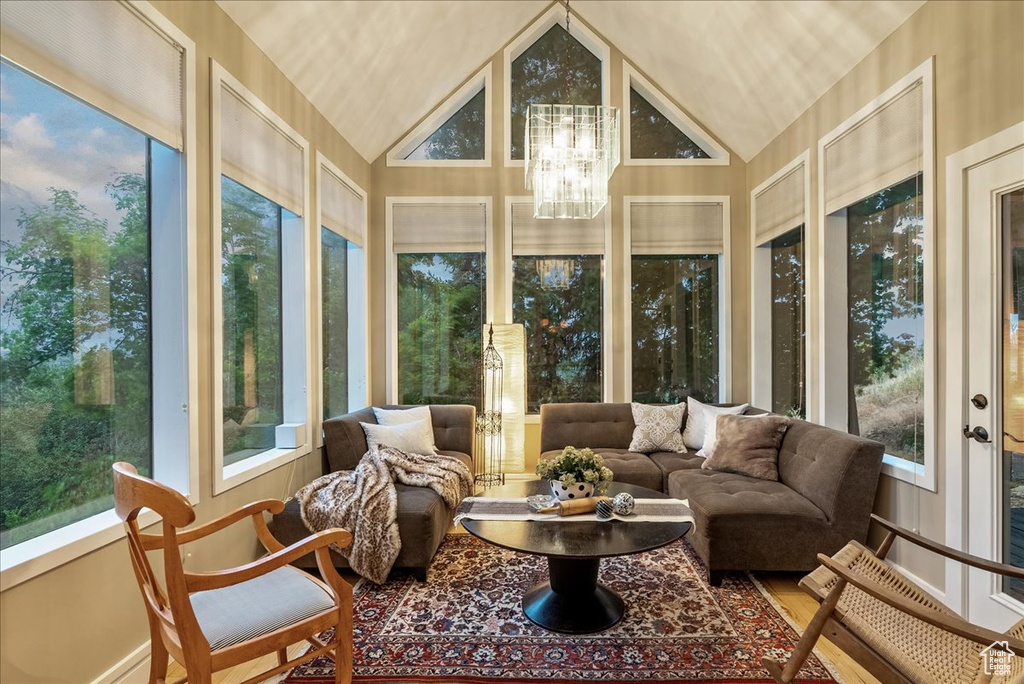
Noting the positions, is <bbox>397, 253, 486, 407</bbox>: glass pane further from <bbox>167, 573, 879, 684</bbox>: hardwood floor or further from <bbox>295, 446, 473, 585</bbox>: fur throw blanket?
<bbox>167, 573, 879, 684</bbox>: hardwood floor

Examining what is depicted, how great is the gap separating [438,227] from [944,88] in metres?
3.77

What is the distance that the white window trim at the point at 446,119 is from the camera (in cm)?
506

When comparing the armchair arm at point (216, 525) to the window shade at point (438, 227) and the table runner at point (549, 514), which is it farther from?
the window shade at point (438, 227)

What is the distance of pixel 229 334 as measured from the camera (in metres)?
2.87

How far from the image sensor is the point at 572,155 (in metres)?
3.26

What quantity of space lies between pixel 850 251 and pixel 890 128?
84cm

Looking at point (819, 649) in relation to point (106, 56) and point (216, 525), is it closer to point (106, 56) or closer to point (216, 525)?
point (216, 525)

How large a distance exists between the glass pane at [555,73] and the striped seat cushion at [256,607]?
447 centimetres

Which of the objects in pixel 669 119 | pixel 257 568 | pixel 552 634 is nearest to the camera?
pixel 257 568

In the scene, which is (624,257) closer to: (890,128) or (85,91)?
(890,128)

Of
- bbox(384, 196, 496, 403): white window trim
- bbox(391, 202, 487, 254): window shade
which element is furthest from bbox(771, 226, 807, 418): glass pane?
bbox(391, 202, 487, 254): window shade

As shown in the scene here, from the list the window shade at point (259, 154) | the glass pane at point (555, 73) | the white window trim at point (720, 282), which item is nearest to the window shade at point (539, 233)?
the white window trim at point (720, 282)

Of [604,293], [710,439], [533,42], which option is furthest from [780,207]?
[533,42]

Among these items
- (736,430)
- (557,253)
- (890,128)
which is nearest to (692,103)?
(557,253)
